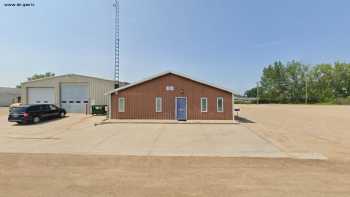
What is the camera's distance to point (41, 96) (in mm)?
23266

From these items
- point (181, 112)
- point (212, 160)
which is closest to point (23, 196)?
point (212, 160)

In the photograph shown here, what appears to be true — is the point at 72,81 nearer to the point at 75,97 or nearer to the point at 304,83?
the point at 75,97

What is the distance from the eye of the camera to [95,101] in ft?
75.1

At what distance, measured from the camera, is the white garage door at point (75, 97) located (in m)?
23.0

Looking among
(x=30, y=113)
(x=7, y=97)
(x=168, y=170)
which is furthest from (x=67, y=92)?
(x=7, y=97)

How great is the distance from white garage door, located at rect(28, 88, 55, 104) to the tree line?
6318 centimetres

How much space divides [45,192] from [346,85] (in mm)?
84730

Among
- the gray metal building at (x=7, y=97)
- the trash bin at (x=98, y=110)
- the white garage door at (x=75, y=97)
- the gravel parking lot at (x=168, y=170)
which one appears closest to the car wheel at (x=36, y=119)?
the trash bin at (x=98, y=110)

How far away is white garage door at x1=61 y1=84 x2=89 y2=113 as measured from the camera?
907 inches

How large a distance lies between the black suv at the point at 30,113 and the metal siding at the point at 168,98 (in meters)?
5.55

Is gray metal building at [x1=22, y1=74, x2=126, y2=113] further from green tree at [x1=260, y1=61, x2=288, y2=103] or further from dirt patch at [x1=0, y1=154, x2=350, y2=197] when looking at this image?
green tree at [x1=260, y1=61, x2=288, y2=103]

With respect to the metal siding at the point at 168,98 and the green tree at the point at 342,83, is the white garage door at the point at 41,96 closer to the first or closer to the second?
the metal siding at the point at 168,98

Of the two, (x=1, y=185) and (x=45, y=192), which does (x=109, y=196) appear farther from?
(x=1, y=185)

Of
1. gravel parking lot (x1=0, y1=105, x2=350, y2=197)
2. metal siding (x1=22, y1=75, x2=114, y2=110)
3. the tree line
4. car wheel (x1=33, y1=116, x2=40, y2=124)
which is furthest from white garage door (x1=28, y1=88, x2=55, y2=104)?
the tree line
